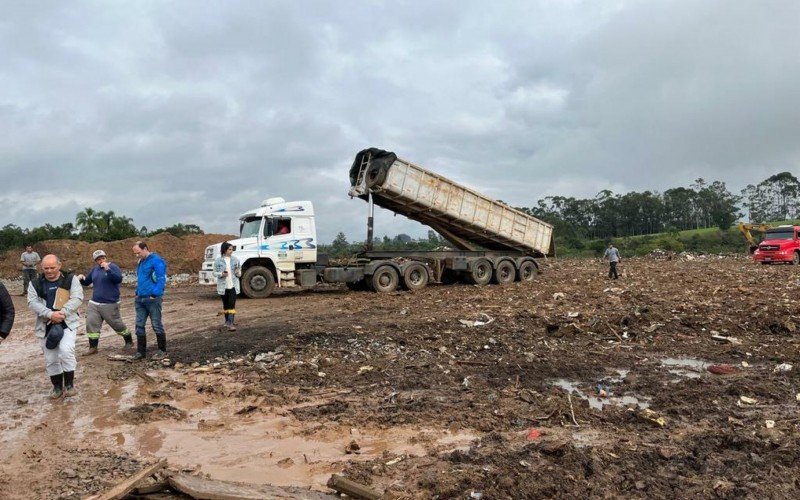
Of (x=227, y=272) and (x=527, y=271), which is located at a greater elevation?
(x=227, y=272)

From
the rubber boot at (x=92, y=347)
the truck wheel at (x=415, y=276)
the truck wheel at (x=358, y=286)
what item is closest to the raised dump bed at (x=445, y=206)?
the truck wheel at (x=415, y=276)

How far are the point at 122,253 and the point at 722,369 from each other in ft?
89.7

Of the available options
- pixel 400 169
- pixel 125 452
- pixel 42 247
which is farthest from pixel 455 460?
pixel 42 247

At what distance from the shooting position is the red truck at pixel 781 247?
22.3 metres

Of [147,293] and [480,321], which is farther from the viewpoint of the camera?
[480,321]

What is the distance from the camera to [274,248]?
44.3ft

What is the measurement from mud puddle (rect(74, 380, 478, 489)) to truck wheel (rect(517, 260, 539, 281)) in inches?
500

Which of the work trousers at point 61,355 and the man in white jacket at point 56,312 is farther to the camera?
the work trousers at point 61,355

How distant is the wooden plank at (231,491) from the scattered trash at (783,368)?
557 centimetres

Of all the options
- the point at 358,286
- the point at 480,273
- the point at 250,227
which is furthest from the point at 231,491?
the point at 480,273

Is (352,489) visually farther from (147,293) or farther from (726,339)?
(726,339)

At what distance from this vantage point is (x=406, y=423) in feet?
15.2

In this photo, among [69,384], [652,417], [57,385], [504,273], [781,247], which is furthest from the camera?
[781,247]

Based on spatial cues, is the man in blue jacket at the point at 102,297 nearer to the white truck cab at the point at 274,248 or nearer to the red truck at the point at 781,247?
the white truck cab at the point at 274,248
